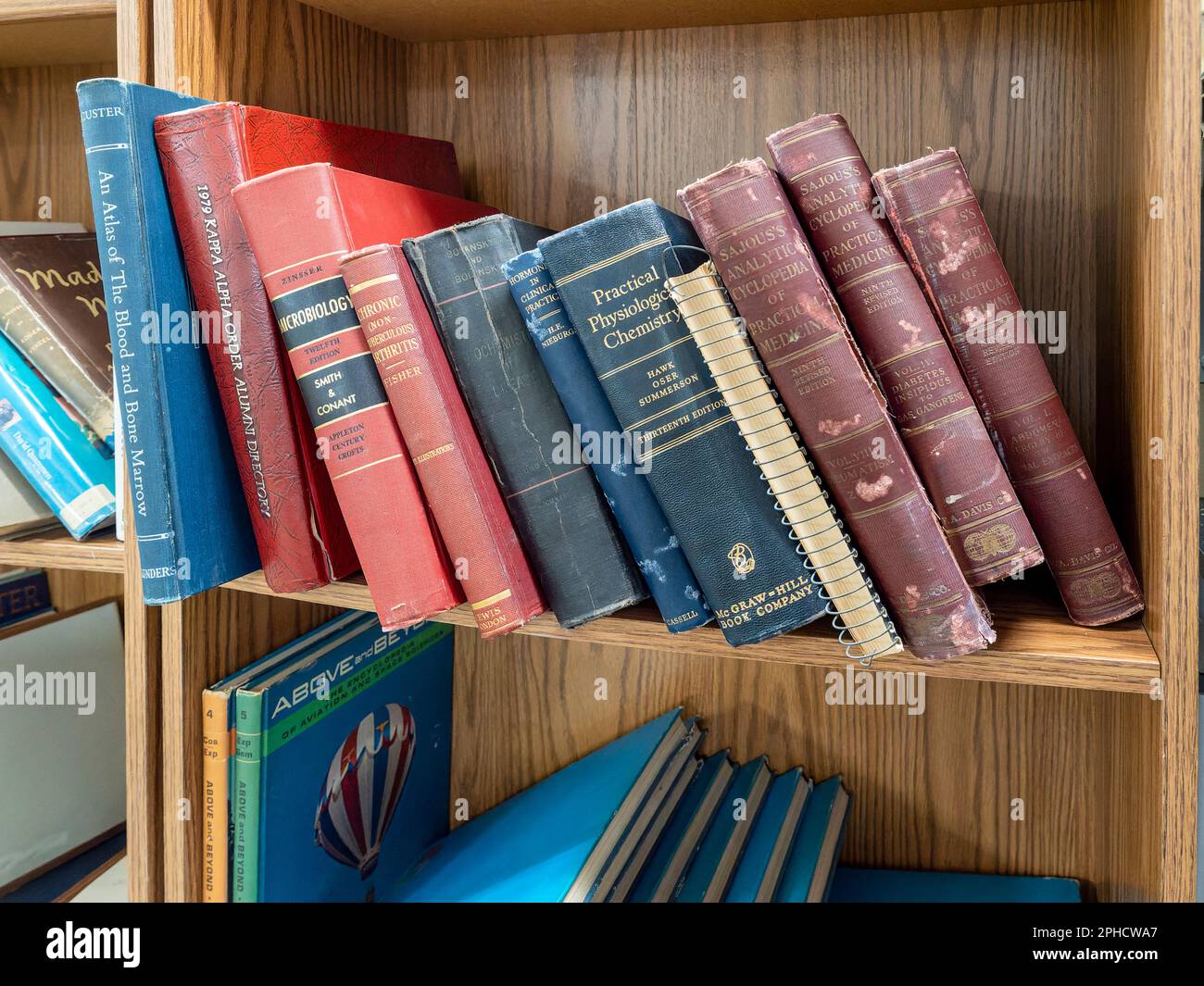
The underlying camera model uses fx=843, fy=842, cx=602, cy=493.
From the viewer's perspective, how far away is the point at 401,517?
22.9 inches

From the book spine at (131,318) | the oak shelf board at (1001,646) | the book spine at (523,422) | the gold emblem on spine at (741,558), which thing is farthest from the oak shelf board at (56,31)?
the gold emblem on spine at (741,558)

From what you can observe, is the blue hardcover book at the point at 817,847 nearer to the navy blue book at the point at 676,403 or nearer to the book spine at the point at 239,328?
the navy blue book at the point at 676,403

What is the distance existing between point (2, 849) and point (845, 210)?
1083 mm

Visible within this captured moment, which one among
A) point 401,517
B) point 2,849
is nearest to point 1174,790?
point 401,517

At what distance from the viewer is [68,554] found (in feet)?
2.38

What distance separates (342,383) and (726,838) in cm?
56

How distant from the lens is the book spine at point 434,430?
57cm

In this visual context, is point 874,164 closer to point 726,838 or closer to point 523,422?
point 523,422

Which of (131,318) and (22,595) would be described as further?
(22,595)

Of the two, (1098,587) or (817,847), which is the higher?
(1098,587)

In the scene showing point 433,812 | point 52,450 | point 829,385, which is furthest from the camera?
point 433,812

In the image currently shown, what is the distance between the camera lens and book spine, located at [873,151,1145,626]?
554 millimetres

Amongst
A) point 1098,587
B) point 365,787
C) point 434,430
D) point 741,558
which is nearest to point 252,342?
point 434,430
